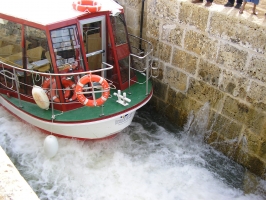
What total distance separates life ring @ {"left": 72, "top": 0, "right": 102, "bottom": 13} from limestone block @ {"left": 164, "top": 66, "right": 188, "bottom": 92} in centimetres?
201

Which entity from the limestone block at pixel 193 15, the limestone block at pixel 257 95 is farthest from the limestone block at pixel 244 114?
the limestone block at pixel 193 15

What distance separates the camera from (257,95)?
5133 mm

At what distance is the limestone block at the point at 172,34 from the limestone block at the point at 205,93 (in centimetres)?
83

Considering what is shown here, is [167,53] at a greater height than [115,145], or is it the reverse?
[167,53]

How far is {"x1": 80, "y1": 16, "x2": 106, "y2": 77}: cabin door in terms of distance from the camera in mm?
5496

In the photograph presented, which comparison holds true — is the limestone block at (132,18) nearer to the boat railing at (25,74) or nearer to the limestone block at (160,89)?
the limestone block at (160,89)

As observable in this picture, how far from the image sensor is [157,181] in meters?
5.46

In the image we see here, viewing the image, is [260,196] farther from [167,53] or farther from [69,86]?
[69,86]

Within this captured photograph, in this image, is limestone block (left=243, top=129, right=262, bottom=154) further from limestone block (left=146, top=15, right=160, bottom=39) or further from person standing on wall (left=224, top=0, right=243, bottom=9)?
limestone block (left=146, top=15, right=160, bottom=39)

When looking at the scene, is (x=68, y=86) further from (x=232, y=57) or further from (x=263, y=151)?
(x=263, y=151)

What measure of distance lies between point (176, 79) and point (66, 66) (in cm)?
233

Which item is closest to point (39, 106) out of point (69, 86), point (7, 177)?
point (69, 86)

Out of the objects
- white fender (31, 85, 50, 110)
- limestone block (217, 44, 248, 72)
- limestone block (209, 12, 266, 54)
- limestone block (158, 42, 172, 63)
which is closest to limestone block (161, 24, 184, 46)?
limestone block (158, 42, 172, 63)

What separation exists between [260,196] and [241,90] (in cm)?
190
